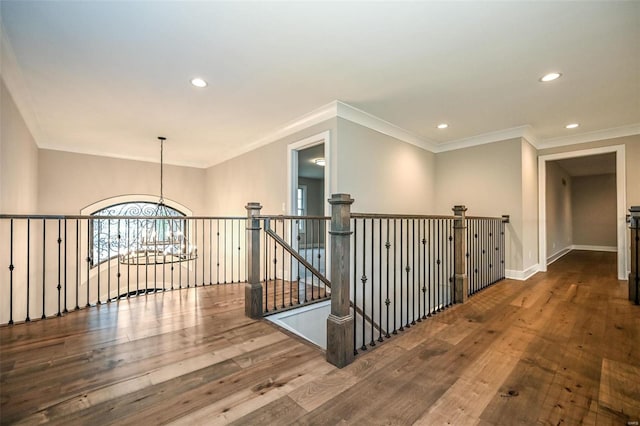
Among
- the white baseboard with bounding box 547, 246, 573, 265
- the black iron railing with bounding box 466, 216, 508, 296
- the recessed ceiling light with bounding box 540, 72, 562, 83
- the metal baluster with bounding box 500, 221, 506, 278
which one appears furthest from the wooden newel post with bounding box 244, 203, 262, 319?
the white baseboard with bounding box 547, 246, 573, 265

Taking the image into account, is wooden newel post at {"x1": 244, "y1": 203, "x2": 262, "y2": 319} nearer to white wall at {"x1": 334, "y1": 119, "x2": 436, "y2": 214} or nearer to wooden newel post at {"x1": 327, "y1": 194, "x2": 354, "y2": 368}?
wooden newel post at {"x1": 327, "y1": 194, "x2": 354, "y2": 368}

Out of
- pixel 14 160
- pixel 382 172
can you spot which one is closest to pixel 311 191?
pixel 382 172

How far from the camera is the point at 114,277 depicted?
20.3ft

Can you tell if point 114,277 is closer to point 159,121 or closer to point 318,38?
point 159,121

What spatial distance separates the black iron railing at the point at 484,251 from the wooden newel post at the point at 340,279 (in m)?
2.43

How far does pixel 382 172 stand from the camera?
4410 mm

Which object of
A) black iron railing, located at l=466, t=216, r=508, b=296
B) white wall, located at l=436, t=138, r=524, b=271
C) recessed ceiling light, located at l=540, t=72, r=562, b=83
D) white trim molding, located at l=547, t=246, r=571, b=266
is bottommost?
white trim molding, located at l=547, t=246, r=571, b=266

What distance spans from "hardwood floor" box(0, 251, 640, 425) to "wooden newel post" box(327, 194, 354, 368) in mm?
154

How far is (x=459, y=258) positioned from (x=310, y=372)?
2.35 m

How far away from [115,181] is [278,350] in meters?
5.98

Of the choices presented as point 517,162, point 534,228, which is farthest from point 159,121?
point 534,228

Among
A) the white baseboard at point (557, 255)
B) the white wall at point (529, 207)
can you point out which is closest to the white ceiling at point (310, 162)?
the white wall at point (529, 207)

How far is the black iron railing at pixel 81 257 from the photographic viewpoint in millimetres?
2986

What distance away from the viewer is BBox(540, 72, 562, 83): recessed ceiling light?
282 centimetres
